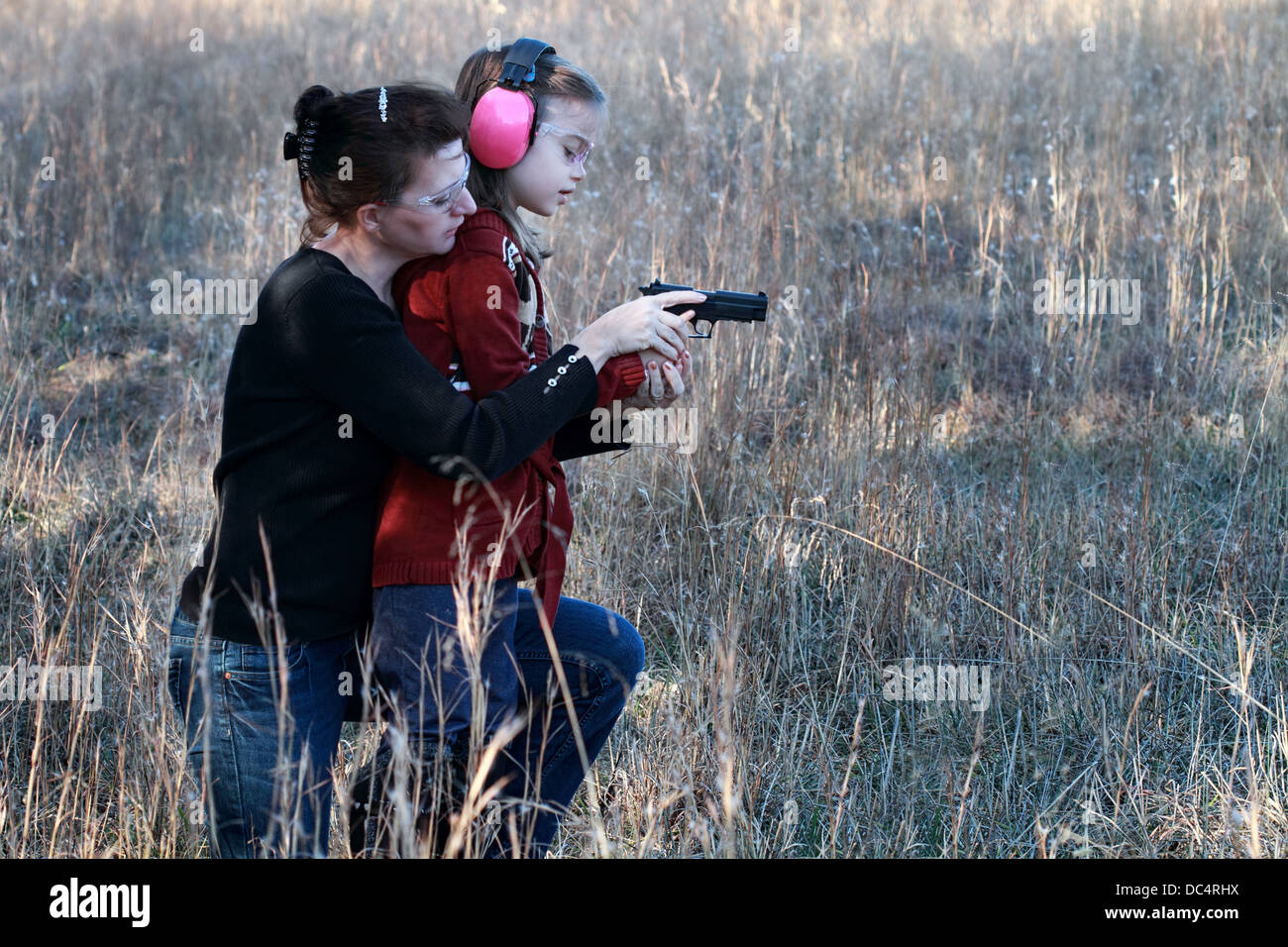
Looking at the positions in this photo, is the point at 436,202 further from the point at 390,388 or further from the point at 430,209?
the point at 390,388

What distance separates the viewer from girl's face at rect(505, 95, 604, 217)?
2227 millimetres

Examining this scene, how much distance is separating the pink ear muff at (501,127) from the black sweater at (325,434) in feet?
1.19

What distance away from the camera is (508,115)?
2137 millimetres

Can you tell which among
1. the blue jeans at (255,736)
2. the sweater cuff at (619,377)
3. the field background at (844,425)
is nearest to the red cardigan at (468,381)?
the sweater cuff at (619,377)

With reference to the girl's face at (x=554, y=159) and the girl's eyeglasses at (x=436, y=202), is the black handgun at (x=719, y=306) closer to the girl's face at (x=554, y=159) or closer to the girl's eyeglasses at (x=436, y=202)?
the girl's face at (x=554, y=159)

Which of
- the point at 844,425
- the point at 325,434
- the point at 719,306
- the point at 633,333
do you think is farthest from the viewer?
the point at 844,425

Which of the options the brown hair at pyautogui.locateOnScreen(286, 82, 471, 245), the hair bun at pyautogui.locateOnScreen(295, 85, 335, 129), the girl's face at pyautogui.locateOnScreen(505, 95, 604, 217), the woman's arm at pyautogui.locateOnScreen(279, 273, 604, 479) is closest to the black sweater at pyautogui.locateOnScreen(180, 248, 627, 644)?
the woman's arm at pyautogui.locateOnScreen(279, 273, 604, 479)

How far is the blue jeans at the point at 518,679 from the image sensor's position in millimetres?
2033

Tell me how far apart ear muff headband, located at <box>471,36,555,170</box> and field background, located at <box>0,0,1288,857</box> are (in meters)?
1.00

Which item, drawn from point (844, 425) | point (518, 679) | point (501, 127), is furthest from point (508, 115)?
point (844, 425)

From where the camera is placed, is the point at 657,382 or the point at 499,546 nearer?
the point at 499,546

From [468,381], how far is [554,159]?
474 mm

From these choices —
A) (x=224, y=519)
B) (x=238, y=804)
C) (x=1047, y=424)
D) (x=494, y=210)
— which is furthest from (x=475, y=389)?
(x=1047, y=424)

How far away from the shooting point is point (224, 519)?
2090 mm
